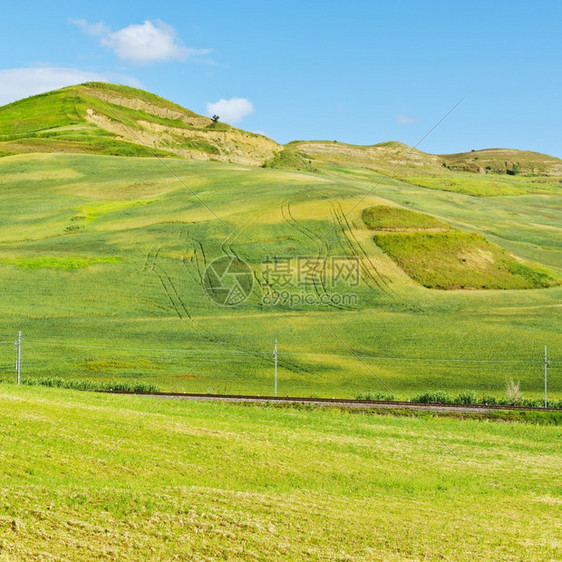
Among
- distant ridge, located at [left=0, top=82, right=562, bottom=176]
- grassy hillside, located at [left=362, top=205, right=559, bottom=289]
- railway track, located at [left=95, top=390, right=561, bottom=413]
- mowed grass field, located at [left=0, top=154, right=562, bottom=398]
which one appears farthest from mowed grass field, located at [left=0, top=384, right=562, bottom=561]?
distant ridge, located at [left=0, top=82, right=562, bottom=176]

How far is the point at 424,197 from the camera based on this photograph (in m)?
114

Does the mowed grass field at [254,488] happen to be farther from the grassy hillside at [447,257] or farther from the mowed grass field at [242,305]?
the grassy hillside at [447,257]

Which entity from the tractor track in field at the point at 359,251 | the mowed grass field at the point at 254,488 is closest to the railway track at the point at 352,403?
the mowed grass field at the point at 254,488

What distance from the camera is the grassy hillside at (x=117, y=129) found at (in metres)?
121

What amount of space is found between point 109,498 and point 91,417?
27.1 feet

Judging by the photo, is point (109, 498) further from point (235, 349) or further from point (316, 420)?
point (235, 349)

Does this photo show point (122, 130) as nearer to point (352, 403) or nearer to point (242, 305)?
point (242, 305)

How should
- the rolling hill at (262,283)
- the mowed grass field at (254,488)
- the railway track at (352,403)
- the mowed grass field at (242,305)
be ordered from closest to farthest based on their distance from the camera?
the mowed grass field at (254,488)
the railway track at (352,403)
the mowed grass field at (242,305)
the rolling hill at (262,283)

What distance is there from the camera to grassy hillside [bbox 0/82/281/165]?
121 metres

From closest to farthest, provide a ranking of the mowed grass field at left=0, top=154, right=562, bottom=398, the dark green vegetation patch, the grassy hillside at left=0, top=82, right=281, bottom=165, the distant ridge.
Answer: the mowed grass field at left=0, top=154, right=562, bottom=398, the dark green vegetation patch, the grassy hillside at left=0, top=82, right=281, bottom=165, the distant ridge

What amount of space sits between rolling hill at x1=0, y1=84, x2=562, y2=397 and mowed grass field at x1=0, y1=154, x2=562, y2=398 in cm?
18

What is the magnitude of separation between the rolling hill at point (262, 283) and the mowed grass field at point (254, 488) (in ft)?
53.6

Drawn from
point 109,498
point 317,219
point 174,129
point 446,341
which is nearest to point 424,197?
point 317,219

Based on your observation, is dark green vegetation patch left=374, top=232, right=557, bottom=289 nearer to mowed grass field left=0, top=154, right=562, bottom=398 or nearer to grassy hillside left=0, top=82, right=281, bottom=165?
mowed grass field left=0, top=154, right=562, bottom=398
